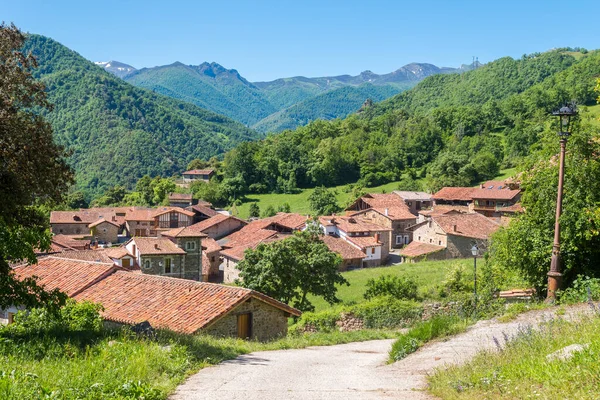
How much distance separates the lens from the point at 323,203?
8594cm

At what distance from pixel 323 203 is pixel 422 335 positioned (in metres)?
74.8

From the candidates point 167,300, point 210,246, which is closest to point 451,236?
point 210,246

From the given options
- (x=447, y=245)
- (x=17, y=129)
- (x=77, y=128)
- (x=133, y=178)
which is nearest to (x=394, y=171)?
(x=447, y=245)

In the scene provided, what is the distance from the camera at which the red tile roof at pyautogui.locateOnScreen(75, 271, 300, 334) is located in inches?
680

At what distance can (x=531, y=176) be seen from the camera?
1594 centimetres

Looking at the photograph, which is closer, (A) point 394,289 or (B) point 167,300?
(B) point 167,300

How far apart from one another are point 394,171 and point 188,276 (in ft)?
234

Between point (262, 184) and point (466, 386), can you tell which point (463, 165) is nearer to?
point (262, 184)

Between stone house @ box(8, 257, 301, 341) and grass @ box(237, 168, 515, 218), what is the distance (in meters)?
64.9

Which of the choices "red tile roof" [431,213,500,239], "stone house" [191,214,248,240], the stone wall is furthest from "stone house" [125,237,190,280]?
"red tile roof" [431,213,500,239]

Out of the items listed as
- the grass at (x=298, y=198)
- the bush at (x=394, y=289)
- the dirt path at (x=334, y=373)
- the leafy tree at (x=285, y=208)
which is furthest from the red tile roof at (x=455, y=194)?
the dirt path at (x=334, y=373)

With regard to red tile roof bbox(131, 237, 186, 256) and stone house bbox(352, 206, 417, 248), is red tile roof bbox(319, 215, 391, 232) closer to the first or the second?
stone house bbox(352, 206, 417, 248)

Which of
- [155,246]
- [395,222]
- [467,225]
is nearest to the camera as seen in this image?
[155,246]

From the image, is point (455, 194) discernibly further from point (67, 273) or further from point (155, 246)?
point (67, 273)
